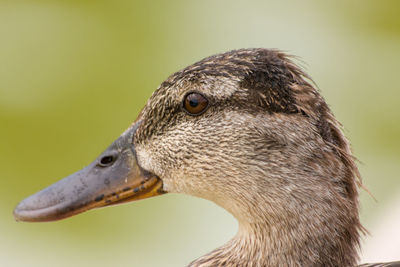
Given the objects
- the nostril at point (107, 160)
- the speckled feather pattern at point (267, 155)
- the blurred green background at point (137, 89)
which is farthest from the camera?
the blurred green background at point (137, 89)

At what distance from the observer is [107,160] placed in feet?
7.52

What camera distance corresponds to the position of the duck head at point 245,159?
2078 mm

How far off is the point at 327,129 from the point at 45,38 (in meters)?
4.24

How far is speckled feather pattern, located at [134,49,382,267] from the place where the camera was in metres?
2.08

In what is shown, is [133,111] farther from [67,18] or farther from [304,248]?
[304,248]

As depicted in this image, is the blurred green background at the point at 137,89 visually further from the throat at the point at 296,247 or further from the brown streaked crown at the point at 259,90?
the brown streaked crown at the point at 259,90

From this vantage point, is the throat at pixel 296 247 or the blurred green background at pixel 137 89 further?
the blurred green background at pixel 137 89

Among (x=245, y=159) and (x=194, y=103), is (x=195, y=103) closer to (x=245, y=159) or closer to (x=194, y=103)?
(x=194, y=103)

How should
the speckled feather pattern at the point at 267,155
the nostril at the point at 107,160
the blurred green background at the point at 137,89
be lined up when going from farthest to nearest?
the blurred green background at the point at 137,89, the nostril at the point at 107,160, the speckled feather pattern at the point at 267,155

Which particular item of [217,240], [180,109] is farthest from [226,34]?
[180,109]

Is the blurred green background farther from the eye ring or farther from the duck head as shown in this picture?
the eye ring

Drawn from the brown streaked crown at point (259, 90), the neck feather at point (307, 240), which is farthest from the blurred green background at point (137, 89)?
the brown streaked crown at point (259, 90)

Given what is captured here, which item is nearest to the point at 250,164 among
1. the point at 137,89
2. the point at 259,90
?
the point at 259,90

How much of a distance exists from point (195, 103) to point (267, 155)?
293mm
